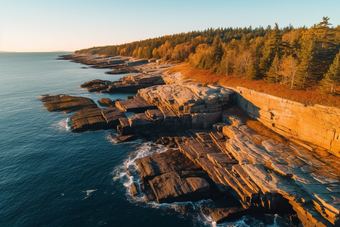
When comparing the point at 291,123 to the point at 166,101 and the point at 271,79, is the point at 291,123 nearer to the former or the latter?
the point at 271,79

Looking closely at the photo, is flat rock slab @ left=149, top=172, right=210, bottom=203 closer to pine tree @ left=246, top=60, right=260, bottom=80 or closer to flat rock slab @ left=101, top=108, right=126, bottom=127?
flat rock slab @ left=101, top=108, right=126, bottom=127

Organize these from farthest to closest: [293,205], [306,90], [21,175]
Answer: [306,90]
[21,175]
[293,205]

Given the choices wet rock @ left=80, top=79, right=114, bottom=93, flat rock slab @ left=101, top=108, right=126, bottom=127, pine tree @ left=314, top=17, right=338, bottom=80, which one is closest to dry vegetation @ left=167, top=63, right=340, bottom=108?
pine tree @ left=314, top=17, right=338, bottom=80

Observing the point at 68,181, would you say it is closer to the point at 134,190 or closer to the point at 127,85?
the point at 134,190

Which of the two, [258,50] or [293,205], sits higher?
[258,50]

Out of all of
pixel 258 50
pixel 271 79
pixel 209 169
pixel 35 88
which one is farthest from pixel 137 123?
pixel 35 88

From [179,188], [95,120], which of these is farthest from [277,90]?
[95,120]

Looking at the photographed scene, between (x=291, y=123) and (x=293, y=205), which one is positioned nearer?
(x=293, y=205)
